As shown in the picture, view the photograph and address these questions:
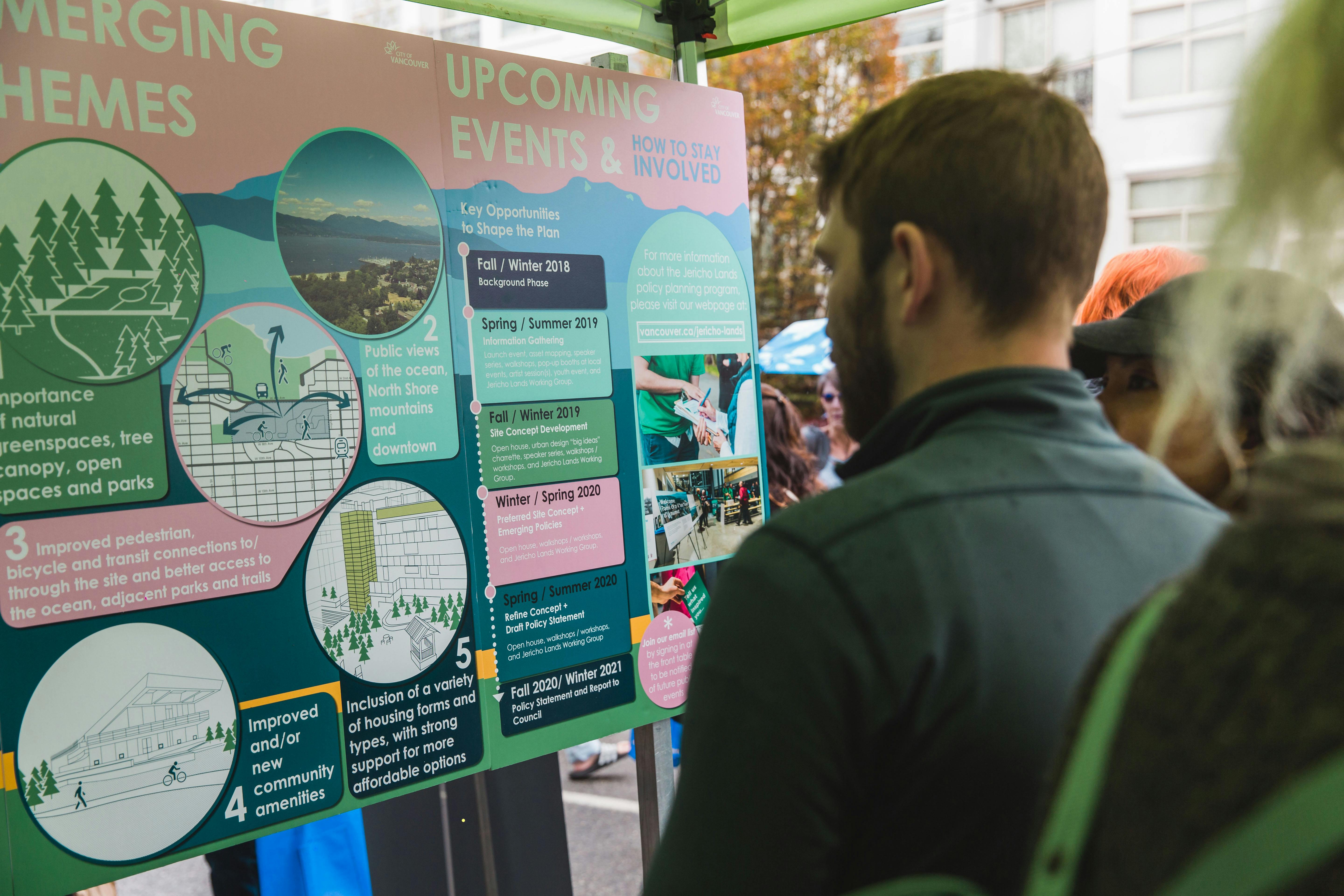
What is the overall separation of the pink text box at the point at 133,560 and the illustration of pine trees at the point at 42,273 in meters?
0.38

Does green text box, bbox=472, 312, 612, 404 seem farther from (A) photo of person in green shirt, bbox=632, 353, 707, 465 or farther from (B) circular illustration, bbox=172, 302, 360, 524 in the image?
(B) circular illustration, bbox=172, 302, 360, 524

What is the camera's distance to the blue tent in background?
5.89 m

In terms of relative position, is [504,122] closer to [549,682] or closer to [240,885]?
[549,682]

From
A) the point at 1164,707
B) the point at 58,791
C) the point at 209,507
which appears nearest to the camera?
the point at 1164,707

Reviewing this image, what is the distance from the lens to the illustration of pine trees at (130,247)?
175cm

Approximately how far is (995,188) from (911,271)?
0.12 metres

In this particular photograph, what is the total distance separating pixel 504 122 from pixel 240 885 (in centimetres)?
186

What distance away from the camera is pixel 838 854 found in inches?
33.9

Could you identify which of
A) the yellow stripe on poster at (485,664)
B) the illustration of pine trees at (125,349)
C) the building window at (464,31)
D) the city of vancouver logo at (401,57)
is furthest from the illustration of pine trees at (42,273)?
the building window at (464,31)

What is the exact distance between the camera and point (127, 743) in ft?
5.67

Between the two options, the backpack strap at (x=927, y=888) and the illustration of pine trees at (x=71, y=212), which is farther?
the illustration of pine trees at (x=71, y=212)

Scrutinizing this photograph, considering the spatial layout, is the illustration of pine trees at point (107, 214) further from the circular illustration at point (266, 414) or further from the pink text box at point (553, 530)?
the pink text box at point (553, 530)

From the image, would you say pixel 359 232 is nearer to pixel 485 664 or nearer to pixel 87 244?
pixel 87 244

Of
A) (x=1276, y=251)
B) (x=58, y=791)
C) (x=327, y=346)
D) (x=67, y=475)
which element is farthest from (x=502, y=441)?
(x=1276, y=251)
